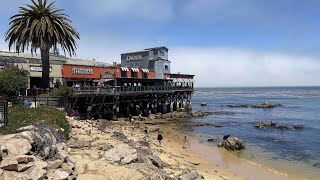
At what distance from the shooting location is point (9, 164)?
10.7 metres

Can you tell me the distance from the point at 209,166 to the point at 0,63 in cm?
2658

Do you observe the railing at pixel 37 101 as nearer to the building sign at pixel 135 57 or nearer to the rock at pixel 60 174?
the rock at pixel 60 174

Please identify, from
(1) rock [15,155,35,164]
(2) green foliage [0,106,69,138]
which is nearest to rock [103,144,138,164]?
(2) green foliage [0,106,69,138]

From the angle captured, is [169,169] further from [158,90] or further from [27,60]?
[158,90]

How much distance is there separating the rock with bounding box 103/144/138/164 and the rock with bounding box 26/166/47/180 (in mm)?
5205

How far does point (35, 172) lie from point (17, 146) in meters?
2.16

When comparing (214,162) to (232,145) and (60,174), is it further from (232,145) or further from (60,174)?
(60,174)

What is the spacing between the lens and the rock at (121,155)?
1619 cm

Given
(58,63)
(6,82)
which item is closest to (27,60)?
(58,63)

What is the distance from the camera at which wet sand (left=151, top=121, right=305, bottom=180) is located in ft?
74.5

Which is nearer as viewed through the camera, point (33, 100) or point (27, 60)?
point (33, 100)

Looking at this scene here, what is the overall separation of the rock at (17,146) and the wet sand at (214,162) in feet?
36.2

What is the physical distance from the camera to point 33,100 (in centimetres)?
2883

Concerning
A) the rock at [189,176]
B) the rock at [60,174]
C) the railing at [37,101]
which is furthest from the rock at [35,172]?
the railing at [37,101]
